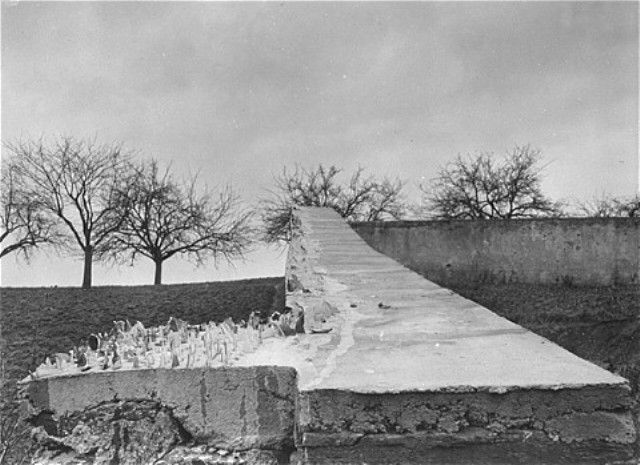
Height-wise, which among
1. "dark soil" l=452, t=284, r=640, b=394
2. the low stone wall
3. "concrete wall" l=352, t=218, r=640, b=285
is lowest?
"dark soil" l=452, t=284, r=640, b=394

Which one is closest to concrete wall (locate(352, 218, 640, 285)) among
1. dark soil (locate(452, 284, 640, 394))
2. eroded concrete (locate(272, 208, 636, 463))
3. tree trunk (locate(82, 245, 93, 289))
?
dark soil (locate(452, 284, 640, 394))

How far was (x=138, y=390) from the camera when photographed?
2.00m

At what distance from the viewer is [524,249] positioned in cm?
1094

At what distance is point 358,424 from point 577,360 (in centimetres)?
86

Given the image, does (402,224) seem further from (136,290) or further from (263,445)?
(263,445)

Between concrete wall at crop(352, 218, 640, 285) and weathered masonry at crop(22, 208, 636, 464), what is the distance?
332 inches

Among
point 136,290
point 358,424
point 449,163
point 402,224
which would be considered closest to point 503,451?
point 358,424

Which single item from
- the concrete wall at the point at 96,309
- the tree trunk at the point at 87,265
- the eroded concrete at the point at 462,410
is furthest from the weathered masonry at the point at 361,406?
the tree trunk at the point at 87,265

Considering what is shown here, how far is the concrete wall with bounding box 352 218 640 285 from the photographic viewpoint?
35.7 ft

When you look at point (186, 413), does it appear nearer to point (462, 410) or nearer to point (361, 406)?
point (361, 406)

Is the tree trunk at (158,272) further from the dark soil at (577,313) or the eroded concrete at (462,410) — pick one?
the eroded concrete at (462,410)

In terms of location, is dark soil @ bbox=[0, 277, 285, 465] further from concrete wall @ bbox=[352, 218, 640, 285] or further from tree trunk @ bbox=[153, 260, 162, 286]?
tree trunk @ bbox=[153, 260, 162, 286]

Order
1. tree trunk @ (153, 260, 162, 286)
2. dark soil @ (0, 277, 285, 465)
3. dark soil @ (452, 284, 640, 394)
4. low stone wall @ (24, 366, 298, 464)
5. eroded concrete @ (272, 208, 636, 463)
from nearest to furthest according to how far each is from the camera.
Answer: eroded concrete @ (272, 208, 636, 463) < low stone wall @ (24, 366, 298, 464) < dark soil @ (0, 277, 285, 465) < dark soil @ (452, 284, 640, 394) < tree trunk @ (153, 260, 162, 286)

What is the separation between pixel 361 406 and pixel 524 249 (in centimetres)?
983
